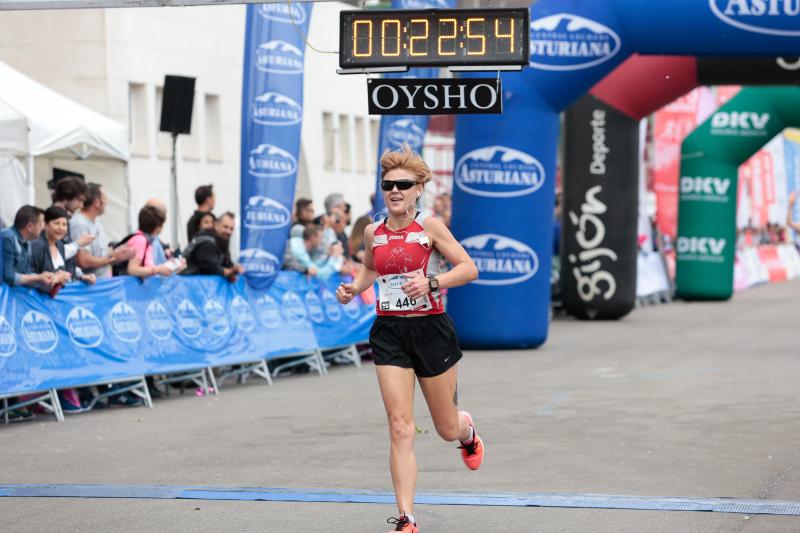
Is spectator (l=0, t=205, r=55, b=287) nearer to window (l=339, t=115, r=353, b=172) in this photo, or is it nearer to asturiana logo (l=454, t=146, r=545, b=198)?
asturiana logo (l=454, t=146, r=545, b=198)

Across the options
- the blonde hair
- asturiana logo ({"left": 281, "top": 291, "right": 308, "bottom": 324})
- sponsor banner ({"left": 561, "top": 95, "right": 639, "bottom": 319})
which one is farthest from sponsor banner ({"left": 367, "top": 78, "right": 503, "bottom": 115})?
sponsor banner ({"left": 561, "top": 95, "right": 639, "bottom": 319})

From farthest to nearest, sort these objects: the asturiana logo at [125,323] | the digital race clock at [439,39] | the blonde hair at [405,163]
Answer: the asturiana logo at [125,323] → the digital race clock at [439,39] → the blonde hair at [405,163]

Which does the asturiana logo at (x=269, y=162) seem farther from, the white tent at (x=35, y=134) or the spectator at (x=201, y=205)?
the white tent at (x=35, y=134)

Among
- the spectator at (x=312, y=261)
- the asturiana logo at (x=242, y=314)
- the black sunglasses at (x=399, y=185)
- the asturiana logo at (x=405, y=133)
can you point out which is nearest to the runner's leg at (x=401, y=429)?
the black sunglasses at (x=399, y=185)

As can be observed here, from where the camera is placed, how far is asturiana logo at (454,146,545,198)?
17.8 meters

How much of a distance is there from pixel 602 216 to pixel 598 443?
43.7 feet

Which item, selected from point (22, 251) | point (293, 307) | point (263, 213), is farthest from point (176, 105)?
point (22, 251)

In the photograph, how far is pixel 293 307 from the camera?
15.7 m

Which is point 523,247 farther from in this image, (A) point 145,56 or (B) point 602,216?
(A) point 145,56

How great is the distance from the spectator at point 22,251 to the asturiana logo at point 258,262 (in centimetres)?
324

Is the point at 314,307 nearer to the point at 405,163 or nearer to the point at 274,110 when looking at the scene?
the point at 274,110

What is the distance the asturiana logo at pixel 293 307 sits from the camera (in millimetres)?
15594

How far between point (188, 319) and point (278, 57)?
333 cm

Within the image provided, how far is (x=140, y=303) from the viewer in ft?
43.2
